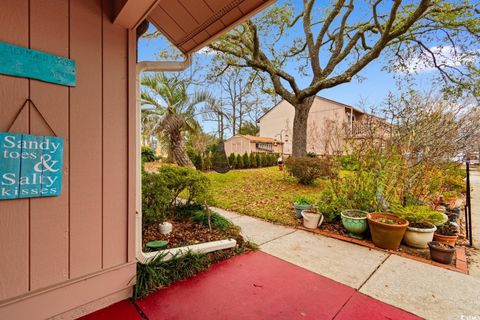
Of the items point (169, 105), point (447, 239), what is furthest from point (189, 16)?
point (169, 105)

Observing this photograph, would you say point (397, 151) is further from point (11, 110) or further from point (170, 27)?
point (11, 110)

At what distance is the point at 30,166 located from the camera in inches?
58.0

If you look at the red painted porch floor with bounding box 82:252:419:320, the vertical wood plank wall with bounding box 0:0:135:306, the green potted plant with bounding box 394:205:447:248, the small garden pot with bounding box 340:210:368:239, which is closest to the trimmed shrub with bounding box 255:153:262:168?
the small garden pot with bounding box 340:210:368:239

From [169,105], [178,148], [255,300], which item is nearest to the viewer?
[255,300]

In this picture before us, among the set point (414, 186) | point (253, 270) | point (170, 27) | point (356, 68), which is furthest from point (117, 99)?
point (356, 68)

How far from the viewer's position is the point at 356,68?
7.78 m

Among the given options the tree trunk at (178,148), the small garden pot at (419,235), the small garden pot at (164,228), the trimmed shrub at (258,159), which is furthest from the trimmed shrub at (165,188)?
the trimmed shrub at (258,159)

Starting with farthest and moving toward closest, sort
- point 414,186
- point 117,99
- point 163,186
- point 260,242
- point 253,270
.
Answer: point 414,186 < point 260,242 < point 163,186 < point 253,270 < point 117,99

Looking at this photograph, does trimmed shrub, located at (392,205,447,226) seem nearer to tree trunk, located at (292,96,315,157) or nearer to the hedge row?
tree trunk, located at (292,96,315,157)

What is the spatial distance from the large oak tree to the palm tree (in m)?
2.13

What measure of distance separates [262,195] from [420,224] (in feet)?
12.2

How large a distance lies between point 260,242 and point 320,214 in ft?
4.34

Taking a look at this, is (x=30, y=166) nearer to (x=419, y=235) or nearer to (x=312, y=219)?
(x=312, y=219)

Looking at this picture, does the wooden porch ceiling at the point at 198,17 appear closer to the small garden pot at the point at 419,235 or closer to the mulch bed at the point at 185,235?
the mulch bed at the point at 185,235
